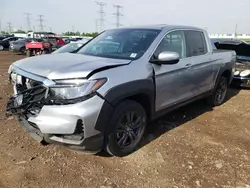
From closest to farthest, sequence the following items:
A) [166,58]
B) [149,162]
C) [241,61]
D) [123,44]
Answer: [149,162]
[166,58]
[123,44]
[241,61]

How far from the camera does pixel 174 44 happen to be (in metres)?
4.27

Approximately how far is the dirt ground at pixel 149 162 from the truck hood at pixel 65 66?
117 centimetres

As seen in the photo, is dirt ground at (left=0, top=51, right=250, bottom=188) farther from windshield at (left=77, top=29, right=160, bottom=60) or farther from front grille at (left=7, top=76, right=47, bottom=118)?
windshield at (left=77, top=29, right=160, bottom=60)

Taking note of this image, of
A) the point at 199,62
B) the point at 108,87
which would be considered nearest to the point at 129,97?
the point at 108,87

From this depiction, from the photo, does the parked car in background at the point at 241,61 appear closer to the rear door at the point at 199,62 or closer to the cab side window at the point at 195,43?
the rear door at the point at 199,62

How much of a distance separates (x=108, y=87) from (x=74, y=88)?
391mm

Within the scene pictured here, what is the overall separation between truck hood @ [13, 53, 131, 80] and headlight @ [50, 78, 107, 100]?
0.22ft

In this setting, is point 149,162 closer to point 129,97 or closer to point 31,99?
point 129,97

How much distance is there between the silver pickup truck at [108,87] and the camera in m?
2.88

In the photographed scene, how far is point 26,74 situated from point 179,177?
7.45 feet

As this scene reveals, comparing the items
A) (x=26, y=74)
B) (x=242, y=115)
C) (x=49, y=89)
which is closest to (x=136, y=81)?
(x=49, y=89)

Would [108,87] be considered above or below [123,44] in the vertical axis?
below

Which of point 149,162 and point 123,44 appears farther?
point 123,44

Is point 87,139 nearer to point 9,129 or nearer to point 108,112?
point 108,112
